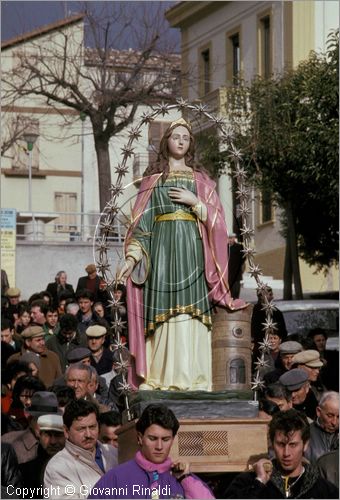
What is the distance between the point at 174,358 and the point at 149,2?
2456 centimetres

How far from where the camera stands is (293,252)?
37.2 m

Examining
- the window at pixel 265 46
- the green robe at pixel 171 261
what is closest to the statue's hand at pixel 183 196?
the green robe at pixel 171 261

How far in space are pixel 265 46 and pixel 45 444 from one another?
35.0 metres

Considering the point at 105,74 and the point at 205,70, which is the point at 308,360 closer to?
the point at 105,74

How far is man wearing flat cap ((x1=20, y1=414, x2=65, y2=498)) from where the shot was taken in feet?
40.3

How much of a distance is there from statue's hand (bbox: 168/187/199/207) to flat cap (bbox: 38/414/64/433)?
1839mm

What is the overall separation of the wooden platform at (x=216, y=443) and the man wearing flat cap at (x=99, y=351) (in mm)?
4744

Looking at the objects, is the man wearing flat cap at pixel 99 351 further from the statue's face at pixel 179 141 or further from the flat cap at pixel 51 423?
the flat cap at pixel 51 423

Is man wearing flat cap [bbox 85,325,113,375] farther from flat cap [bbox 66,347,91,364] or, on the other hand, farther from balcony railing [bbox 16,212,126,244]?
balcony railing [bbox 16,212,126,244]

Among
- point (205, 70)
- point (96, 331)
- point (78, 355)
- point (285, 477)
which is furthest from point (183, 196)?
point (205, 70)

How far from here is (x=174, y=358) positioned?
13.1 meters

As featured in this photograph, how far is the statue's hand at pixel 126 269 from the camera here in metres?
13.0

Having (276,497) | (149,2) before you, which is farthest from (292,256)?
(276,497)

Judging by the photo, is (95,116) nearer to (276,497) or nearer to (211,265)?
(211,265)
